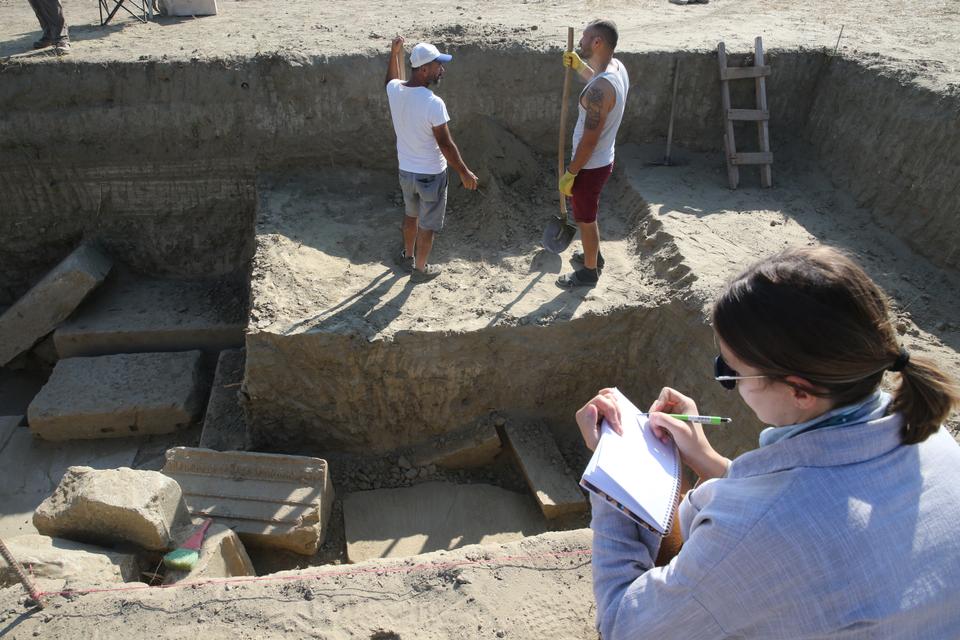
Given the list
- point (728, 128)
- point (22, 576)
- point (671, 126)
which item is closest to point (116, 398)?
point (22, 576)

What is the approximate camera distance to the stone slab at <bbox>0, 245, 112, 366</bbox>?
6.23 meters

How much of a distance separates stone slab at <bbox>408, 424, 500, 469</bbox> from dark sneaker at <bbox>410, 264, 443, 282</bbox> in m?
1.29

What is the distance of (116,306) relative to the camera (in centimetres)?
672

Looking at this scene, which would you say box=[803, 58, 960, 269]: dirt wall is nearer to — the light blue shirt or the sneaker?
the sneaker

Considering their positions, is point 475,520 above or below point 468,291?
below

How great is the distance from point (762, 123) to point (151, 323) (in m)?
6.38

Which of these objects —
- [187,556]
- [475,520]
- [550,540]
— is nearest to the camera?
[550,540]

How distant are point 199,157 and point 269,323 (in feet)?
8.64

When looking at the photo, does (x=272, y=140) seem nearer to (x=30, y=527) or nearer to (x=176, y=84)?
(x=176, y=84)

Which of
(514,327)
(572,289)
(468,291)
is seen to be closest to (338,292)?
(468,291)

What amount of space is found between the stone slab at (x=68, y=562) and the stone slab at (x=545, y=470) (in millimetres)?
2625

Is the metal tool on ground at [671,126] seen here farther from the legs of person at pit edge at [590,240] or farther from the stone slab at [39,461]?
the stone slab at [39,461]

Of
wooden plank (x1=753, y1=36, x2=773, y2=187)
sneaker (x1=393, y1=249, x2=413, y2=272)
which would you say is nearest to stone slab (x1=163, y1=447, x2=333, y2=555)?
sneaker (x1=393, y1=249, x2=413, y2=272)

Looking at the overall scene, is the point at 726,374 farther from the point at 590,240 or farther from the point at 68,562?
the point at 590,240
